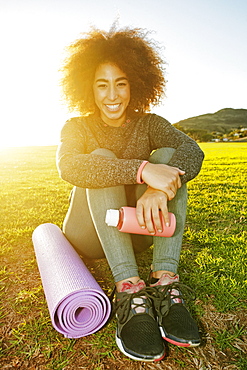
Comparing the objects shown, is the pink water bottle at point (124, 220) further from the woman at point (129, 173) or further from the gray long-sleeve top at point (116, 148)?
the gray long-sleeve top at point (116, 148)

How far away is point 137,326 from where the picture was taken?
1.79 metres

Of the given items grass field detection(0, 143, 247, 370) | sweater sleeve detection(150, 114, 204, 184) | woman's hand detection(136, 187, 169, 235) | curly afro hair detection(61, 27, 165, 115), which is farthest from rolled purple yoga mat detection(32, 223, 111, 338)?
curly afro hair detection(61, 27, 165, 115)

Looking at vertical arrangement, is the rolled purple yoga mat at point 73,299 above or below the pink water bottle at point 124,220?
below

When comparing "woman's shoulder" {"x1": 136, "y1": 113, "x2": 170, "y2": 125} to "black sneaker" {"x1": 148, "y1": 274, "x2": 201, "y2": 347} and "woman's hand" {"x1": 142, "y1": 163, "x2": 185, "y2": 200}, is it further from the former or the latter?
"black sneaker" {"x1": 148, "y1": 274, "x2": 201, "y2": 347}

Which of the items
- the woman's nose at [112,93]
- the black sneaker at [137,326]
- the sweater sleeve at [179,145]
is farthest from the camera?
the woman's nose at [112,93]

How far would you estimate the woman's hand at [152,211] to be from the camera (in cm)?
192

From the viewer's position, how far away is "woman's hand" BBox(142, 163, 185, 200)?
1.98 m

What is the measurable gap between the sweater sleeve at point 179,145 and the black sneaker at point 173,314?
73 centimetres

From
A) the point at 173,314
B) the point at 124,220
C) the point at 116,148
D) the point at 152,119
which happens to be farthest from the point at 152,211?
the point at 152,119

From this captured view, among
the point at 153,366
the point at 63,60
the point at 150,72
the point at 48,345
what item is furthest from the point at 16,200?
the point at 153,366

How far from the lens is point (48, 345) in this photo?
188 cm

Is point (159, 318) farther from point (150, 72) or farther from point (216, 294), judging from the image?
point (150, 72)

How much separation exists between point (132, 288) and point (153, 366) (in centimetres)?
46

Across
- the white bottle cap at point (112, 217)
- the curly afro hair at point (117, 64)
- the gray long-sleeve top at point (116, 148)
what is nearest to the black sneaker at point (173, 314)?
the white bottle cap at point (112, 217)
